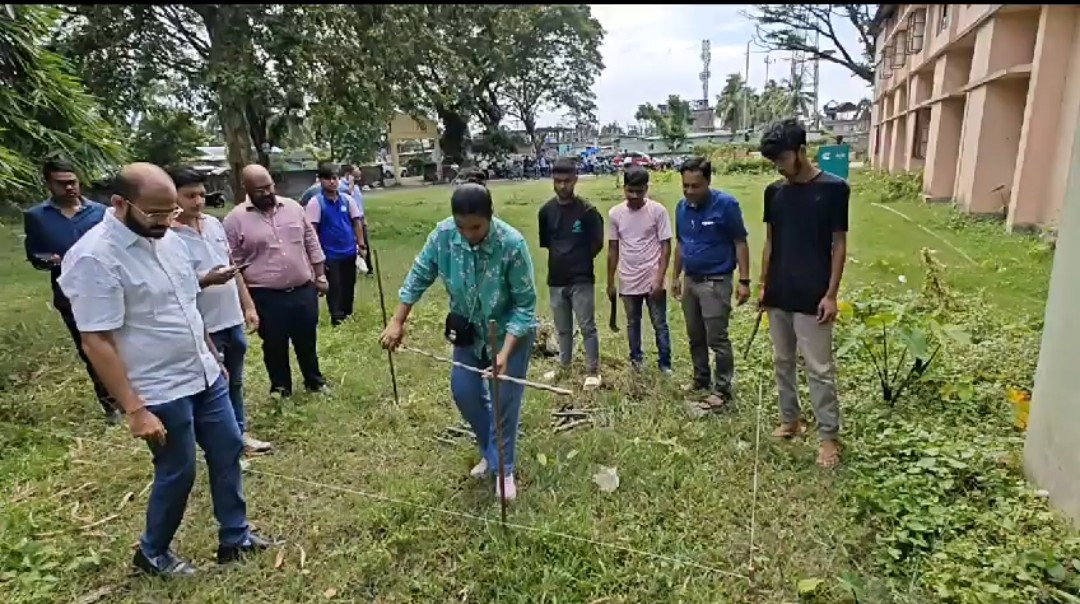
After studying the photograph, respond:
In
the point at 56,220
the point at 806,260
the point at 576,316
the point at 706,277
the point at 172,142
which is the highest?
the point at 172,142

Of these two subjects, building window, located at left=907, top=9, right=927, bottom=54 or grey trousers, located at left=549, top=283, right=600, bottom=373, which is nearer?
grey trousers, located at left=549, top=283, right=600, bottom=373

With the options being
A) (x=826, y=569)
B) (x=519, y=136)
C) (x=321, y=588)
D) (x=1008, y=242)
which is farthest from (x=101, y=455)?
(x=519, y=136)

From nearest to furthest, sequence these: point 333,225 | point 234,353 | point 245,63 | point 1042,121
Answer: point 234,353, point 333,225, point 1042,121, point 245,63

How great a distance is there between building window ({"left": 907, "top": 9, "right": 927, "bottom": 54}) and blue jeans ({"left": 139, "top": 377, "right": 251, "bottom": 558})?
63.7ft

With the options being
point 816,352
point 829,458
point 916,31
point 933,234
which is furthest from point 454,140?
point 829,458

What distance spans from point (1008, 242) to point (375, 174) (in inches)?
1165

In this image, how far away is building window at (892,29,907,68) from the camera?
20.6 meters

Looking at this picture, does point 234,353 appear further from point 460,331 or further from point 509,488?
point 509,488

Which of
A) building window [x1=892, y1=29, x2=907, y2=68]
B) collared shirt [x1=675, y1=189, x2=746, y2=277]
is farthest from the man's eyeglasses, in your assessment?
building window [x1=892, y1=29, x2=907, y2=68]

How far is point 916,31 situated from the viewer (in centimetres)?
1809

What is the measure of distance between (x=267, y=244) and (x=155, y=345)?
176cm

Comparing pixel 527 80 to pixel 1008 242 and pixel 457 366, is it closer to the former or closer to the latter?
pixel 1008 242

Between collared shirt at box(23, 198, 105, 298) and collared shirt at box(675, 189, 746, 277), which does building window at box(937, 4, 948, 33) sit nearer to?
collared shirt at box(675, 189, 746, 277)

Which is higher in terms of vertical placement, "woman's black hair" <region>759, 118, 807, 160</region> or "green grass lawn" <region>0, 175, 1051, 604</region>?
"woman's black hair" <region>759, 118, 807, 160</region>
